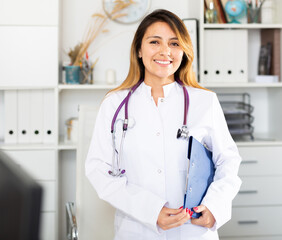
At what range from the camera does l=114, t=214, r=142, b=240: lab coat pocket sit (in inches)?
56.8

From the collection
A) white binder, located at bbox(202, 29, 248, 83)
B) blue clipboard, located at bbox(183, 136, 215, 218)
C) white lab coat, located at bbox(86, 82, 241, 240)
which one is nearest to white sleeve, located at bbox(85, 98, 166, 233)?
white lab coat, located at bbox(86, 82, 241, 240)

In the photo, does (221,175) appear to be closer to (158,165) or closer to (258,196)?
(158,165)

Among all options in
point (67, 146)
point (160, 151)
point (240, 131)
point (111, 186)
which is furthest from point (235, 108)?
point (111, 186)

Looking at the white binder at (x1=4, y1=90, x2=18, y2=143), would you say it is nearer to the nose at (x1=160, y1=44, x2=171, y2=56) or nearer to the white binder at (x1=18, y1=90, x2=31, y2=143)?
the white binder at (x1=18, y1=90, x2=31, y2=143)

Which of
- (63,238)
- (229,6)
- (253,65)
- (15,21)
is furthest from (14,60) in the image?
(253,65)

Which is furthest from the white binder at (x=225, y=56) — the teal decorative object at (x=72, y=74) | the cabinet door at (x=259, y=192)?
the teal decorative object at (x=72, y=74)

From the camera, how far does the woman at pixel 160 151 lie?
1.38 meters

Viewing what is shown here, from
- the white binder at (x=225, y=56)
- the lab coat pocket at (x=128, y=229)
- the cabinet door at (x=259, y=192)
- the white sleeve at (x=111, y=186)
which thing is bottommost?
the cabinet door at (x=259, y=192)

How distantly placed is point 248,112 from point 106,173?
1646 millimetres

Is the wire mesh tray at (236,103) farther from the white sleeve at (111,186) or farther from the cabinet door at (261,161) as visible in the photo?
the white sleeve at (111,186)

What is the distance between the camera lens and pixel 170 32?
1484 millimetres

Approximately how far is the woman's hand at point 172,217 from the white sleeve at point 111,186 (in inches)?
0.7

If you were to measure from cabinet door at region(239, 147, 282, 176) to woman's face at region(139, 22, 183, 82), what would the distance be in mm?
1332

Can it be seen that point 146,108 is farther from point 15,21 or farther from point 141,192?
point 15,21
